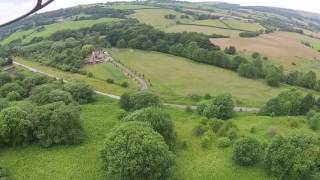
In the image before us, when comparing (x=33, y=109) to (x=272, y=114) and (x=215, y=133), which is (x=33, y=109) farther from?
(x=272, y=114)

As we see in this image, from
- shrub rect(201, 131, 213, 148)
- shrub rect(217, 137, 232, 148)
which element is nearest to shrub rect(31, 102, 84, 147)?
shrub rect(201, 131, 213, 148)

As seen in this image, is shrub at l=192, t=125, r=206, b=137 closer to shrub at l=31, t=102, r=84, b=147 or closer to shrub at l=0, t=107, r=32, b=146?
shrub at l=31, t=102, r=84, b=147

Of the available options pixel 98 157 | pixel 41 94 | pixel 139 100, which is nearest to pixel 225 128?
pixel 139 100

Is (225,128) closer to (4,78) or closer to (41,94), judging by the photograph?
(41,94)

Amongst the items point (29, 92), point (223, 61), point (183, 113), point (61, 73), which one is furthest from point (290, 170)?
point (61, 73)

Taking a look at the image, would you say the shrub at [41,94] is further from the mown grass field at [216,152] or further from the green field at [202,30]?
the green field at [202,30]

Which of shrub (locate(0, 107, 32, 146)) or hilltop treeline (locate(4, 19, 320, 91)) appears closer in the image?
shrub (locate(0, 107, 32, 146))
